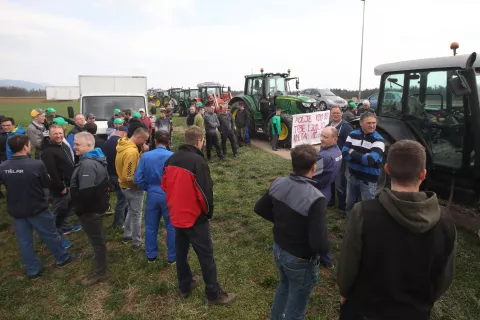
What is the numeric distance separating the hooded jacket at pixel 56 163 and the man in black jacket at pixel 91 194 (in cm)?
97

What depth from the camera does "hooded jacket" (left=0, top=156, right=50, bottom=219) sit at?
131 inches

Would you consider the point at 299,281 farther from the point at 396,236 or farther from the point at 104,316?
the point at 104,316

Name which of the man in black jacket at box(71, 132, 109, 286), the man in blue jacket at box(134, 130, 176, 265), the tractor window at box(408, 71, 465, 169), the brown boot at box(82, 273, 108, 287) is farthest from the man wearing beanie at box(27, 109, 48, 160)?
the tractor window at box(408, 71, 465, 169)

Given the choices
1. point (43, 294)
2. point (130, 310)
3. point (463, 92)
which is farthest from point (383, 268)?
point (43, 294)

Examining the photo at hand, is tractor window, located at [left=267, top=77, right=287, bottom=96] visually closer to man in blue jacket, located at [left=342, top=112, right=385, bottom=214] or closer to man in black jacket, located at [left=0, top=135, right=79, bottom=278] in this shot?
man in blue jacket, located at [left=342, top=112, right=385, bottom=214]

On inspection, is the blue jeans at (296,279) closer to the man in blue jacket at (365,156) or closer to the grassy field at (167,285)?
the grassy field at (167,285)

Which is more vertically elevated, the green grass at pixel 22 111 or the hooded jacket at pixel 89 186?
the green grass at pixel 22 111

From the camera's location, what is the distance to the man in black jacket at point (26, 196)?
3.34 meters

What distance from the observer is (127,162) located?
372 cm

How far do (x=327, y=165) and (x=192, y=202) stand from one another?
148 cm

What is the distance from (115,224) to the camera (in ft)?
15.5

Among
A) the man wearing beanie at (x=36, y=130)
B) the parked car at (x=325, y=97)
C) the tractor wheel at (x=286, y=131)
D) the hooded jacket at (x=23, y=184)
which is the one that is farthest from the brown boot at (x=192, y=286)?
the parked car at (x=325, y=97)

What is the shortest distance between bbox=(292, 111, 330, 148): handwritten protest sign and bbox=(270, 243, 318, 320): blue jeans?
7.86 m

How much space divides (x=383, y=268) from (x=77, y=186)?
9.74 ft
